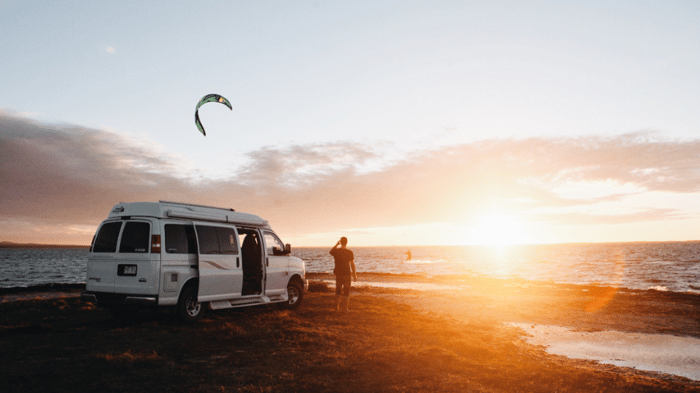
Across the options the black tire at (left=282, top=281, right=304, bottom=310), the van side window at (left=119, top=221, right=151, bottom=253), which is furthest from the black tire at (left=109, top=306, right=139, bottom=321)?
the black tire at (left=282, top=281, right=304, bottom=310)

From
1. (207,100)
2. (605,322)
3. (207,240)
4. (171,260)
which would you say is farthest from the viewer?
(207,100)

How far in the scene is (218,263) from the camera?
11.1 meters

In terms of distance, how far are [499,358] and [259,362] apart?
4.44 m

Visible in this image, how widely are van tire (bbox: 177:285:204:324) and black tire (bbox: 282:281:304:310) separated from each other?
359 cm

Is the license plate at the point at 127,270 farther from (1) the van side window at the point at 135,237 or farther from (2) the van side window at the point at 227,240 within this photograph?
(2) the van side window at the point at 227,240

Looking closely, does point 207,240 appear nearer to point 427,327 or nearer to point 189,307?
point 189,307

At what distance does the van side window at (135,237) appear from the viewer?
9.74 m

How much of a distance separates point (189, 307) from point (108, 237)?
2.54 meters

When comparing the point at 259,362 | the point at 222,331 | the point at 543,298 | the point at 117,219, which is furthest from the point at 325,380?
the point at 543,298

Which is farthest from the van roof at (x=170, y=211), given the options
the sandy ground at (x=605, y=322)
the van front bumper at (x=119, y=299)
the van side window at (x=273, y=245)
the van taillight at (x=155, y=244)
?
the sandy ground at (x=605, y=322)

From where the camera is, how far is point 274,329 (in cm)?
1026

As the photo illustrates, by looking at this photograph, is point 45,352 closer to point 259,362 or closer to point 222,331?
point 222,331

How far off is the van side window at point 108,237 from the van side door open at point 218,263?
1.80 meters

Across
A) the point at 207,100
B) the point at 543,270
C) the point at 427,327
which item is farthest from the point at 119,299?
the point at 543,270
